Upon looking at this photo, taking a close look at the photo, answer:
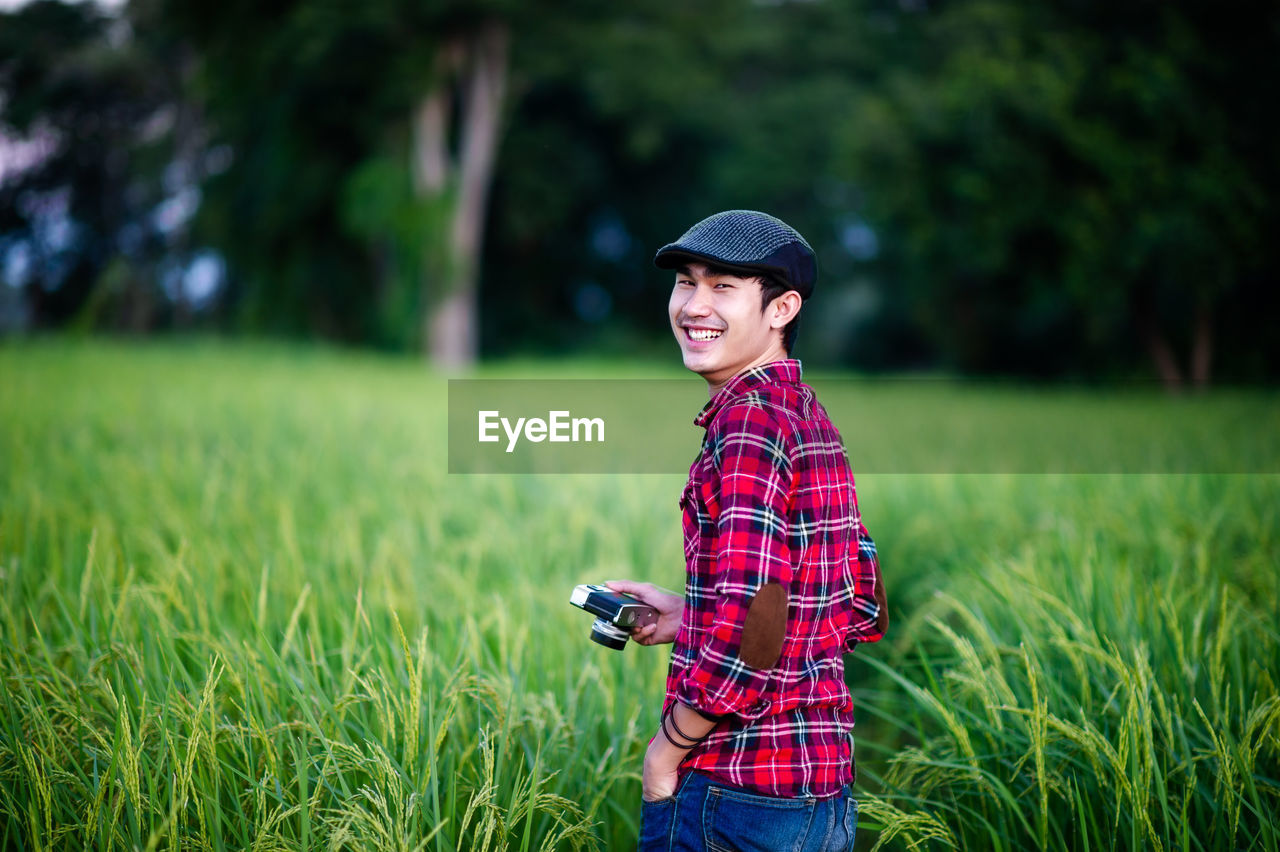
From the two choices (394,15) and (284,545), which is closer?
→ (284,545)

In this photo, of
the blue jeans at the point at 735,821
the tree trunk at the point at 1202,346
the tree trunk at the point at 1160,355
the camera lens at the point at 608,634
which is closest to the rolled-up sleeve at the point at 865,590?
the blue jeans at the point at 735,821

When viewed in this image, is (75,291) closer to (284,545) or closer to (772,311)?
(284,545)

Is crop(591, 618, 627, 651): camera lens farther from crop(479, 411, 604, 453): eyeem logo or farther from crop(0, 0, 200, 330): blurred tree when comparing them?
crop(0, 0, 200, 330): blurred tree

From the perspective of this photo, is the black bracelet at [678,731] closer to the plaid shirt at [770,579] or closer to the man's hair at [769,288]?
the plaid shirt at [770,579]

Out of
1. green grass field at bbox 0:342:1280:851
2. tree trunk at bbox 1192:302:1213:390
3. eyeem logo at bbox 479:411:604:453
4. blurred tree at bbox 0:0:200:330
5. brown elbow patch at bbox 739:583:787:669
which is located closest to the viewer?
brown elbow patch at bbox 739:583:787:669

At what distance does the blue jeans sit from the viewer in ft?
4.32

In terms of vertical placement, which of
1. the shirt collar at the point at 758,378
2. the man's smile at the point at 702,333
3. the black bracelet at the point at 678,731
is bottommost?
the black bracelet at the point at 678,731

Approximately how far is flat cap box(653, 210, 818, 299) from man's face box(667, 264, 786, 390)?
41 millimetres

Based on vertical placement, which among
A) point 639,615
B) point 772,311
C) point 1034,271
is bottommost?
point 639,615

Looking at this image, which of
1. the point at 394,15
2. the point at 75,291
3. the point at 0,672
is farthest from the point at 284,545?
the point at 75,291

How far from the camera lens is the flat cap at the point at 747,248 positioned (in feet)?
4.34

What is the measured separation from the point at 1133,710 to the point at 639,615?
3.29 ft

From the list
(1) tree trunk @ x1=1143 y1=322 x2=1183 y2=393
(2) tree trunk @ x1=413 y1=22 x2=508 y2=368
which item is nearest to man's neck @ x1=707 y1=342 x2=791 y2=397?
(2) tree trunk @ x1=413 y1=22 x2=508 y2=368

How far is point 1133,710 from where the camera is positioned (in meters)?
1.74
